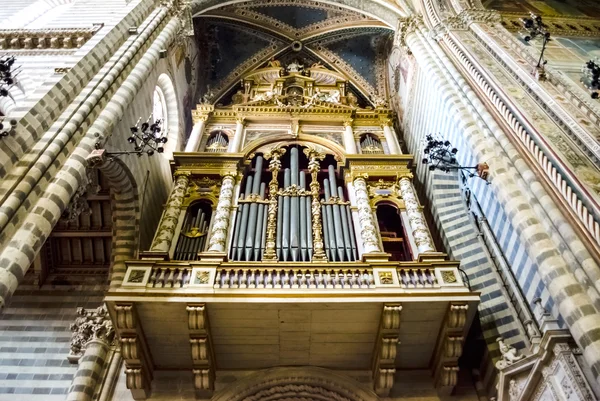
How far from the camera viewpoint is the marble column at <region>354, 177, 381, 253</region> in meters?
9.23

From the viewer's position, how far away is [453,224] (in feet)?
34.7

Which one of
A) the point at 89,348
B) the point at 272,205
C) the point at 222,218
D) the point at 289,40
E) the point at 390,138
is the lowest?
the point at 89,348

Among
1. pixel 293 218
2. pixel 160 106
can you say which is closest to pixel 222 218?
pixel 293 218

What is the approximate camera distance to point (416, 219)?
9938 millimetres

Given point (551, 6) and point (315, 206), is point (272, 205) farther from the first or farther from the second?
point (551, 6)

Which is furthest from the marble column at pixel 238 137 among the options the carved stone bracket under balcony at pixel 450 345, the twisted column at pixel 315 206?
the carved stone bracket under balcony at pixel 450 345

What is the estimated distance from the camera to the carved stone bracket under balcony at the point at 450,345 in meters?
7.74

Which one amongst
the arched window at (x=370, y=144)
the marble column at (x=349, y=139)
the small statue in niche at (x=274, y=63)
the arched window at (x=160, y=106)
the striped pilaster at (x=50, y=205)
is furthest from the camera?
the small statue in niche at (x=274, y=63)

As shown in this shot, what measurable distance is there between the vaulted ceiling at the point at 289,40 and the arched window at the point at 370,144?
4.10 meters

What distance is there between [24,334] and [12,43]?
237 inches

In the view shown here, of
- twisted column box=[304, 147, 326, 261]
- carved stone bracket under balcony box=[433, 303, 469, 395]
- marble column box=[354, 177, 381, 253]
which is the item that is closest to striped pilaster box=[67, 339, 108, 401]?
twisted column box=[304, 147, 326, 261]

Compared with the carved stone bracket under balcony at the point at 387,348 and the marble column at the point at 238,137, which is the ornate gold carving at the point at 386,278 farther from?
the marble column at the point at 238,137

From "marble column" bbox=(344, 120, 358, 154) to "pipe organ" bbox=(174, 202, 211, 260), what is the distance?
3.96m

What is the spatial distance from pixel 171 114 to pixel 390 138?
6.14 meters
